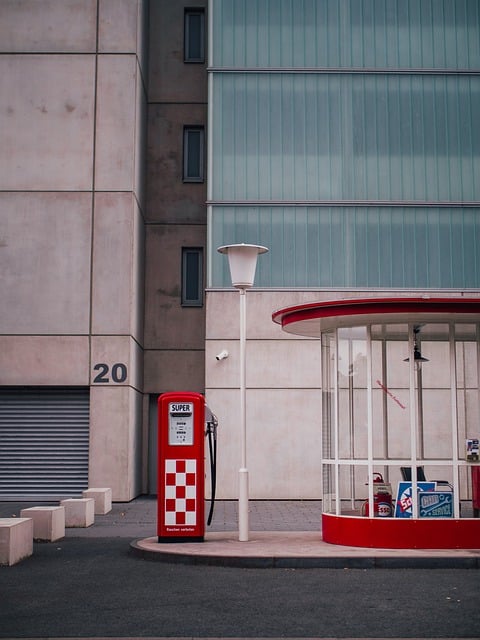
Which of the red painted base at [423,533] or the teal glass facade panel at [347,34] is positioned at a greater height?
the teal glass facade panel at [347,34]

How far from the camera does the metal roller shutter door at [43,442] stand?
76.5 feet

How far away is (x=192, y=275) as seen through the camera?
1036 inches

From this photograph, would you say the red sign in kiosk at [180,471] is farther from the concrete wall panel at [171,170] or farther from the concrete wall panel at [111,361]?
the concrete wall panel at [171,170]

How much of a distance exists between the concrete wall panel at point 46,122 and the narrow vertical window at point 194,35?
151 inches

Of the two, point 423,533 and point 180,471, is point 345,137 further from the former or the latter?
point 423,533

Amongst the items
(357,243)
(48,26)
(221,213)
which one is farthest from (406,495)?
(48,26)

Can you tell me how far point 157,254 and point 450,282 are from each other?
7.93 m

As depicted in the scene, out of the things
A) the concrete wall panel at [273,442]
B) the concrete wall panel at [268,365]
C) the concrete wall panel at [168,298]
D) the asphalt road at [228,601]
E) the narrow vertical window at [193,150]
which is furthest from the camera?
the narrow vertical window at [193,150]

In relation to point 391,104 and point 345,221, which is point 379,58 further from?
point 345,221

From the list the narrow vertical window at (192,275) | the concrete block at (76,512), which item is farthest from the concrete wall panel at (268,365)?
the concrete block at (76,512)

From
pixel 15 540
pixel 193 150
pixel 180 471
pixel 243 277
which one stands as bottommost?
pixel 15 540

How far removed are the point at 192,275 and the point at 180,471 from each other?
13087 millimetres

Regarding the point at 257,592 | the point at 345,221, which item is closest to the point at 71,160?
the point at 345,221

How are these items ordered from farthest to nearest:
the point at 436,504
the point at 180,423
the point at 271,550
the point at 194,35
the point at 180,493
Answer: the point at 194,35 < the point at 180,423 < the point at 180,493 < the point at 436,504 < the point at 271,550
